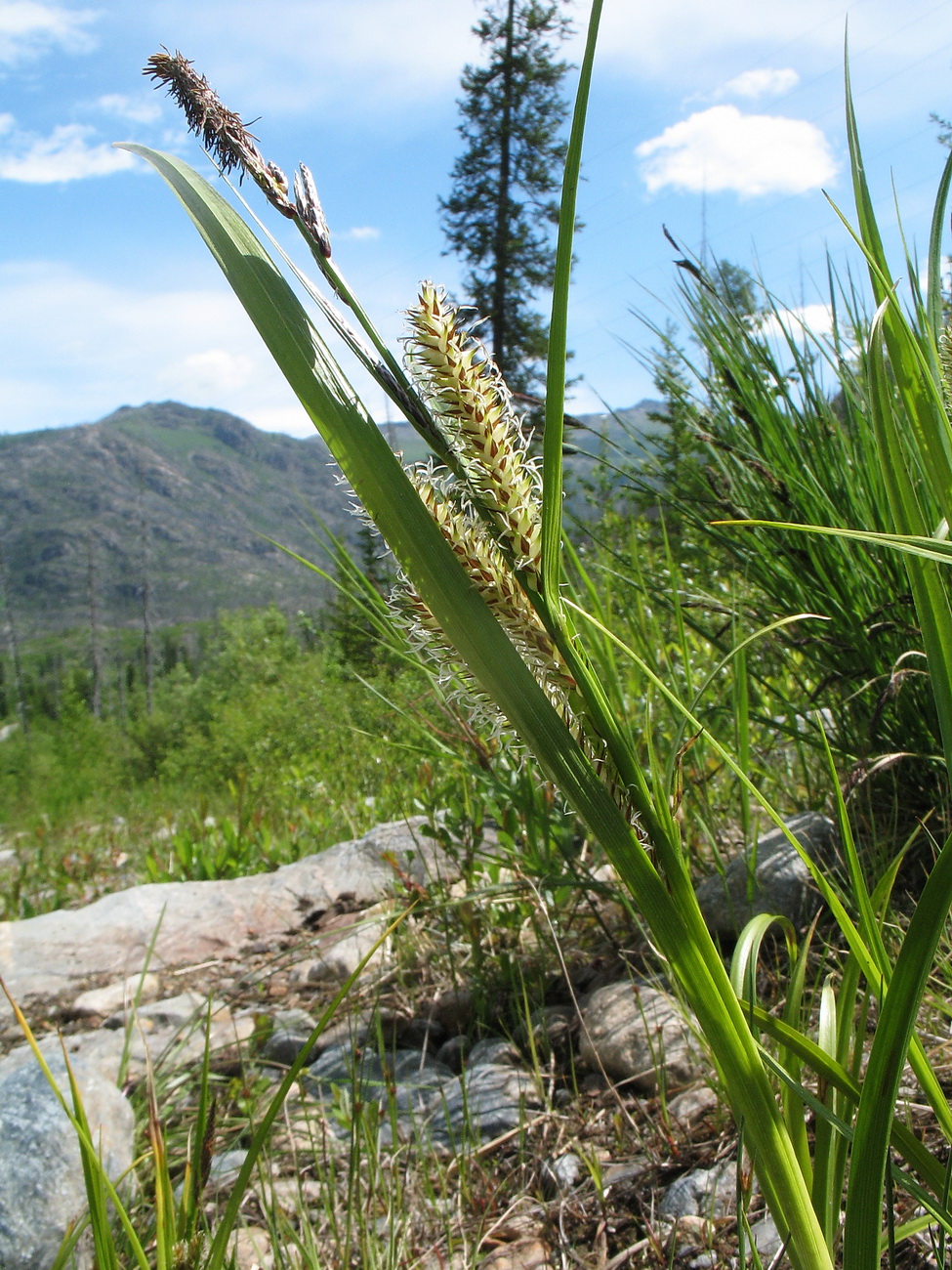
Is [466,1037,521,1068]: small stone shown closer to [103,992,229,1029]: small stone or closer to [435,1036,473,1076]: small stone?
[435,1036,473,1076]: small stone

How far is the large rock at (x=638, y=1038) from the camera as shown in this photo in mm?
1819

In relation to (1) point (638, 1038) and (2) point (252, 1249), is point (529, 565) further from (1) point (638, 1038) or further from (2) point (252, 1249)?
(2) point (252, 1249)

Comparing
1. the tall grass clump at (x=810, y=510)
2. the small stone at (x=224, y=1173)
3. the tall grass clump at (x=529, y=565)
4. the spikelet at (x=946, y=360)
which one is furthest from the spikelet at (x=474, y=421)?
the small stone at (x=224, y=1173)

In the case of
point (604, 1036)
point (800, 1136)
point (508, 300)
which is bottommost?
point (604, 1036)

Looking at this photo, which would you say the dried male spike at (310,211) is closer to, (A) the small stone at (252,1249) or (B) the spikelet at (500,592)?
(B) the spikelet at (500,592)

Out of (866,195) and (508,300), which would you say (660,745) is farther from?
(508,300)

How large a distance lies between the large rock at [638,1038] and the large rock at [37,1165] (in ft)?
3.59

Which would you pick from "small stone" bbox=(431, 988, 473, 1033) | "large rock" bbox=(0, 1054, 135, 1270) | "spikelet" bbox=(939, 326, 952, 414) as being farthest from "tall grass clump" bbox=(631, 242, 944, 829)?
"large rock" bbox=(0, 1054, 135, 1270)

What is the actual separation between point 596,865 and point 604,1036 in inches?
23.7

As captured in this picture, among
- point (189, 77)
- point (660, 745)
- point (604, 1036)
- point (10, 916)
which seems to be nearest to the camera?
point (189, 77)

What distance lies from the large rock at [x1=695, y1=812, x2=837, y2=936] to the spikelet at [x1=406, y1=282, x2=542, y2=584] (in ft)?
5.01

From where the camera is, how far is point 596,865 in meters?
2.51

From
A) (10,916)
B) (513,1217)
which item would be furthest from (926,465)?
(10,916)

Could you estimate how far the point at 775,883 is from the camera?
2.07 m
